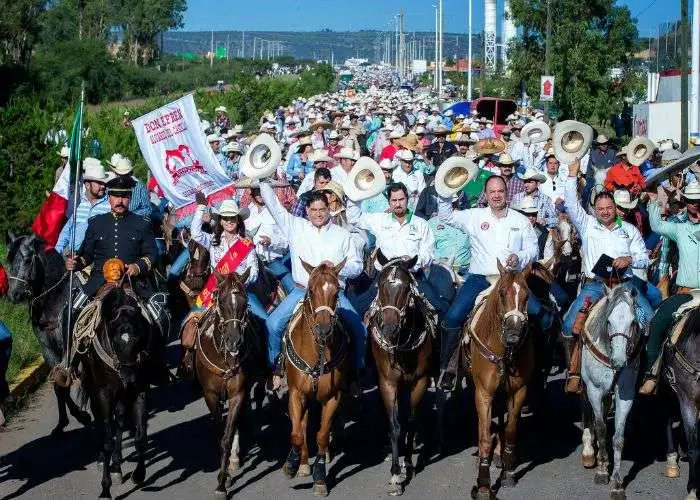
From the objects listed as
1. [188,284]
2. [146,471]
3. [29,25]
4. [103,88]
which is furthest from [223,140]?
[103,88]

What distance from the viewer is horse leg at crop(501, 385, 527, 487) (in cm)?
1096

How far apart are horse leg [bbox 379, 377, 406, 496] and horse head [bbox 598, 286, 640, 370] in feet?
6.23

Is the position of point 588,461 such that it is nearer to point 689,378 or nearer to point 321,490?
point 689,378

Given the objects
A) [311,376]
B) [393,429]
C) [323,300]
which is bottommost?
[393,429]

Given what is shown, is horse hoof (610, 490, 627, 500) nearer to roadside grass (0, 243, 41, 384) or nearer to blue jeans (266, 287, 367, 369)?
blue jeans (266, 287, 367, 369)

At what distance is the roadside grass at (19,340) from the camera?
49.0ft

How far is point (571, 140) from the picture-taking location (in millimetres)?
15109

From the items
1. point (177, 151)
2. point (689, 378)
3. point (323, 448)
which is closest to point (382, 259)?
point (323, 448)

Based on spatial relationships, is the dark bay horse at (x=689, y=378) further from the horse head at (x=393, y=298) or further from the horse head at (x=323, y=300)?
the horse head at (x=323, y=300)

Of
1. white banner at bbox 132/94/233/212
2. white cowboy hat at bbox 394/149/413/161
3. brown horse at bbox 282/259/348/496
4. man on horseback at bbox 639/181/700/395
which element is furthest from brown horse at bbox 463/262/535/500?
white cowboy hat at bbox 394/149/413/161

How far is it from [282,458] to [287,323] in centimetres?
135

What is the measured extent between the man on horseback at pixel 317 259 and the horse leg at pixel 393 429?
0.35 m

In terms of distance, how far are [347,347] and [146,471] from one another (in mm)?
2159

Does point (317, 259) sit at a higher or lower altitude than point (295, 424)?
higher
